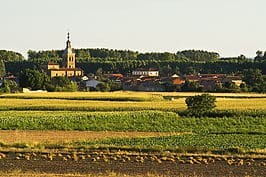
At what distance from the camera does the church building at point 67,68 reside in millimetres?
160625

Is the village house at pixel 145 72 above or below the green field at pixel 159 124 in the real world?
above

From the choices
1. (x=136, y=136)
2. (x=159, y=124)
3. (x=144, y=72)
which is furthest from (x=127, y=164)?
(x=144, y=72)

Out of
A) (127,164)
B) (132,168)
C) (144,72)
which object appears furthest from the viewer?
(144,72)

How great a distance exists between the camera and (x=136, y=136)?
41.2 meters

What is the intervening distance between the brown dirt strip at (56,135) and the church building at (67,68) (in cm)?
11166

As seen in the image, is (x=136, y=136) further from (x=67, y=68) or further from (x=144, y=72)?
(x=144, y=72)

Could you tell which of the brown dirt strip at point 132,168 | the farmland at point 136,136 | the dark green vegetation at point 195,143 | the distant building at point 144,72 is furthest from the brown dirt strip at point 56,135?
the distant building at point 144,72

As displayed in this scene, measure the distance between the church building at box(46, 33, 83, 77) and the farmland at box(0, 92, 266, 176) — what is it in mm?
93707

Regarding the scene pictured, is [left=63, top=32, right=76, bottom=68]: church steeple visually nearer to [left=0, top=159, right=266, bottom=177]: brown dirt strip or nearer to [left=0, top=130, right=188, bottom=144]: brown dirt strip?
[left=0, top=130, right=188, bottom=144]: brown dirt strip

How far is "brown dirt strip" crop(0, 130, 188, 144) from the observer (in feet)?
126

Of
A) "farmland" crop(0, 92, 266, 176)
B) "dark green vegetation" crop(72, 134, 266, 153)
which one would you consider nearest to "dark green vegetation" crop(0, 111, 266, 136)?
"farmland" crop(0, 92, 266, 176)

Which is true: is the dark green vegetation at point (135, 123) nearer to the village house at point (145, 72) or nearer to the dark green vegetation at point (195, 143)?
the dark green vegetation at point (195, 143)

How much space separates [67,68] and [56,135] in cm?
12915

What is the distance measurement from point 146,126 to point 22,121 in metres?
9.44
